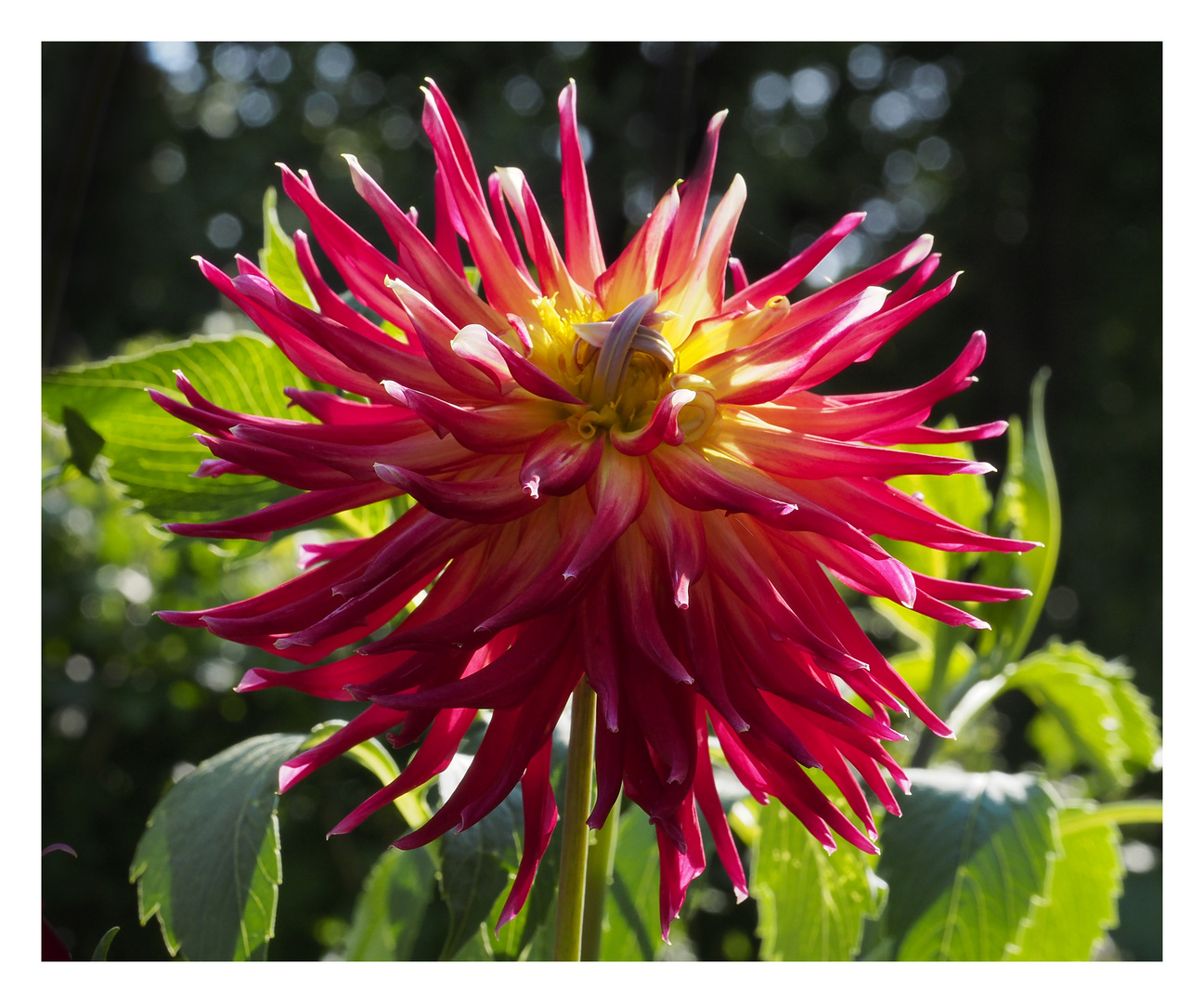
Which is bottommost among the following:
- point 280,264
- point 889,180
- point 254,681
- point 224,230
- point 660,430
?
point 254,681

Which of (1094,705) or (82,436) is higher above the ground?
(82,436)

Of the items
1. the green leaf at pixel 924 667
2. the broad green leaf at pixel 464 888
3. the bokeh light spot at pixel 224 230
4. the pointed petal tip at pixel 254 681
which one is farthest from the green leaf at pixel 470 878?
the bokeh light spot at pixel 224 230

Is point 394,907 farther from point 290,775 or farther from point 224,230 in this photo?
point 224,230

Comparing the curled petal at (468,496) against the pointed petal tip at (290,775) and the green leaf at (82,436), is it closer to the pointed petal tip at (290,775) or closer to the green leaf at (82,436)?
the pointed petal tip at (290,775)

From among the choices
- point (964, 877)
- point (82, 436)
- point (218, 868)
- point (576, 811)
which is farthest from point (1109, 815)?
point (82, 436)

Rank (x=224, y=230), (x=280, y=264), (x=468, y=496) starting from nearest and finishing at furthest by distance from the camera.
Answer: (x=468, y=496) < (x=280, y=264) < (x=224, y=230)

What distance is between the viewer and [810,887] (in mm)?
580

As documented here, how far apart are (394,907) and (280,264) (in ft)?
1.48

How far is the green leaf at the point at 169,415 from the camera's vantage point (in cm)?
58

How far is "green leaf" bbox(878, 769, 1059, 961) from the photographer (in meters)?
0.56

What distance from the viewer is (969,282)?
3.07 metres

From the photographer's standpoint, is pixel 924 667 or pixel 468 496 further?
pixel 924 667

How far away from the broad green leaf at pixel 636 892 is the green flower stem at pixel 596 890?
114 millimetres

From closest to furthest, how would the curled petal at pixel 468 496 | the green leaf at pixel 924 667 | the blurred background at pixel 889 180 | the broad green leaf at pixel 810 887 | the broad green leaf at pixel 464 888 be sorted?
the curled petal at pixel 468 496
the broad green leaf at pixel 464 888
the broad green leaf at pixel 810 887
the green leaf at pixel 924 667
the blurred background at pixel 889 180
